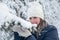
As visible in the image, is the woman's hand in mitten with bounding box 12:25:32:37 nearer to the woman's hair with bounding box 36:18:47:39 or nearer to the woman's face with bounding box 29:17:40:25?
the woman's face with bounding box 29:17:40:25

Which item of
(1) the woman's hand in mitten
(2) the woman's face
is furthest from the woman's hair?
(1) the woman's hand in mitten

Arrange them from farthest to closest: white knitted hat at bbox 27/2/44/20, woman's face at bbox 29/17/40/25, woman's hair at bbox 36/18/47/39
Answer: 1. white knitted hat at bbox 27/2/44/20
2. woman's hair at bbox 36/18/47/39
3. woman's face at bbox 29/17/40/25

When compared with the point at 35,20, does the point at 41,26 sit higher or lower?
lower

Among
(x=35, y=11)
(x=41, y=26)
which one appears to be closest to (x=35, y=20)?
(x=41, y=26)

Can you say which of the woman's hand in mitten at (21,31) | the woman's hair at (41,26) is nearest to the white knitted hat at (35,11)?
the woman's hair at (41,26)

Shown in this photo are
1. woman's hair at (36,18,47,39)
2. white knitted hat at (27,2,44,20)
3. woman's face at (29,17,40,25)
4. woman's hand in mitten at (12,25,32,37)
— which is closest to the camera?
woman's hand in mitten at (12,25,32,37)

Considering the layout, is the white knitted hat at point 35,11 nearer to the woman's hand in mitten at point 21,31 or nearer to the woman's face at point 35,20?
the woman's face at point 35,20

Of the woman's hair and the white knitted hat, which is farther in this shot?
the white knitted hat

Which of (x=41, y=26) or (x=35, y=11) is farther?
(x=35, y=11)

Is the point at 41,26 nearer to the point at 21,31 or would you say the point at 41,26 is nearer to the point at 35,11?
the point at 35,11

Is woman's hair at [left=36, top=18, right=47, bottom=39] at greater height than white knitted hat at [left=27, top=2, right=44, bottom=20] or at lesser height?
lesser

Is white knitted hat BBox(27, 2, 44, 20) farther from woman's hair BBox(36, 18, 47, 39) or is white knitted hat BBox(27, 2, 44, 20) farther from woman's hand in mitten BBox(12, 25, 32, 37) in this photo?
woman's hand in mitten BBox(12, 25, 32, 37)

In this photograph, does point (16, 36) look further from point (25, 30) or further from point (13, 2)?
point (13, 2)

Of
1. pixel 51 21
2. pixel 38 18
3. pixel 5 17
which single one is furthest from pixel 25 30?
pixel 51 21
